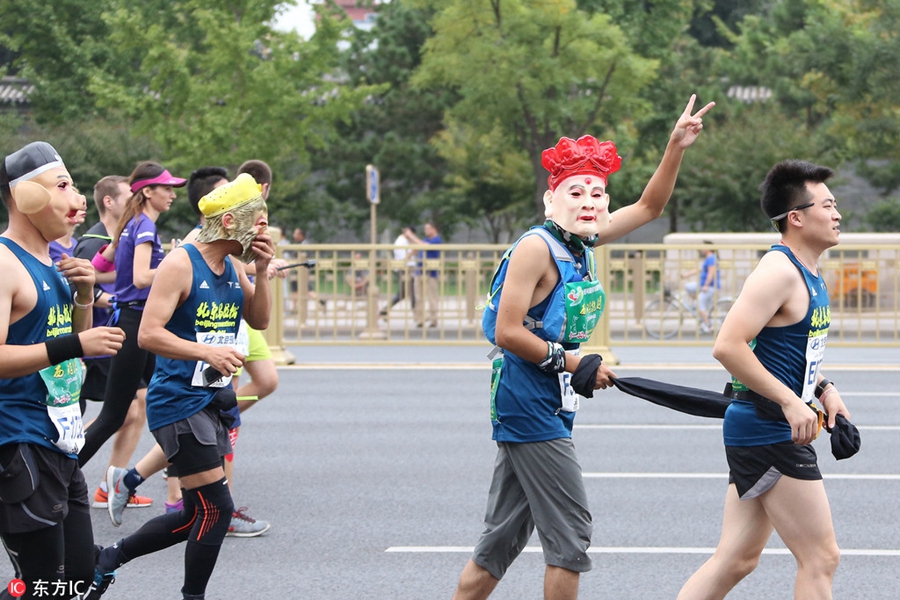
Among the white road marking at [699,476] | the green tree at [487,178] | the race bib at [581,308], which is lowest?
the white road marking at [699,476]

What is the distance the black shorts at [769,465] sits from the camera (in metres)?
3.89

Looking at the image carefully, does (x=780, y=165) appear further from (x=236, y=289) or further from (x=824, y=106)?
(x=824, y=106)

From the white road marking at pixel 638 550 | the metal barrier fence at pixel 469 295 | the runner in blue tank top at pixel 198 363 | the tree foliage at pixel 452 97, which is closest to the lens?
the runner in blue tank top at pixel 198 363

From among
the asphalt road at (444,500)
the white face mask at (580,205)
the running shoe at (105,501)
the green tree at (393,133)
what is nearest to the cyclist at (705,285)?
the asphalt road at (444,500)

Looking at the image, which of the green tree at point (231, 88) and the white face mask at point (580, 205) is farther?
the green tree at point (231, 88)

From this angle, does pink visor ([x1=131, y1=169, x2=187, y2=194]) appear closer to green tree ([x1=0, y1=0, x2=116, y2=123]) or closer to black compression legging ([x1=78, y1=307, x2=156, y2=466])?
black compression legging ([x1=78, y1=307, x2=156, y2=466])

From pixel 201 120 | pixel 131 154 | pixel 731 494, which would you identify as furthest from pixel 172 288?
pixel 131 154

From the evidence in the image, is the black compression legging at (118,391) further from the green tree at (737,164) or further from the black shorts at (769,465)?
the green tree at (737,164)

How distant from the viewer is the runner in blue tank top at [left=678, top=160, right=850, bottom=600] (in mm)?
3842

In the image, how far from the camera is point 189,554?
4.56m

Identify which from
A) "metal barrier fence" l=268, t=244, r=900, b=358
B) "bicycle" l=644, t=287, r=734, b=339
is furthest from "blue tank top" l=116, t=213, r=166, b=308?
"bicycle" l=644, t=287, r=734, b=339

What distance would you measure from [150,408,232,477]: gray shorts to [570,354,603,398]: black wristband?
157cm

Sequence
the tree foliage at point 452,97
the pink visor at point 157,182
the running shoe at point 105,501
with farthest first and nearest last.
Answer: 1. the tree foliage at point 452,97
2. the running shoe at point 105,501
3. the pink visor at point 157,182

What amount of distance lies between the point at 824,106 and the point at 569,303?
96.7 feet
